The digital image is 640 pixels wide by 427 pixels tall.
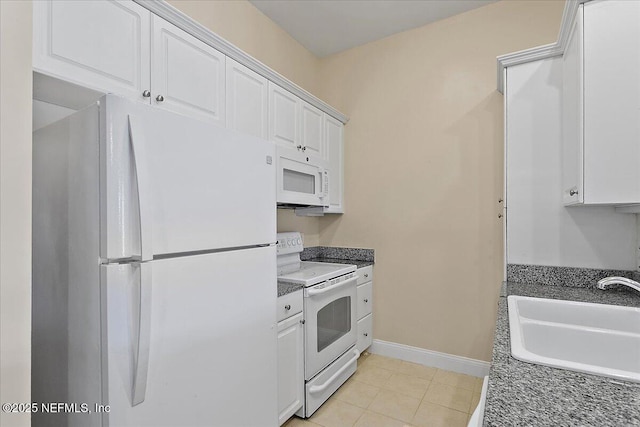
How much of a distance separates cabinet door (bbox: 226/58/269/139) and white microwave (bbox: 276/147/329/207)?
0.73 ft

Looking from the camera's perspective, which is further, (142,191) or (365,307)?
(365,307)

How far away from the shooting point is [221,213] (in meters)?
1.24

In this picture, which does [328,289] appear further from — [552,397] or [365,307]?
[552,397]

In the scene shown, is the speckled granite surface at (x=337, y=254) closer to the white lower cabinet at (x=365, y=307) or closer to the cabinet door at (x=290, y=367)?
the white lower cabinet at (x=365, y=307)

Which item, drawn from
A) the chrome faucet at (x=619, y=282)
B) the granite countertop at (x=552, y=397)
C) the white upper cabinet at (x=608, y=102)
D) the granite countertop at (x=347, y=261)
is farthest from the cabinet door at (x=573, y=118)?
the granite countertop at (x=347, y=261)

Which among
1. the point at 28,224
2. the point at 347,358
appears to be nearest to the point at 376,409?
the point at 347,358

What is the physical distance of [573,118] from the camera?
166 cm

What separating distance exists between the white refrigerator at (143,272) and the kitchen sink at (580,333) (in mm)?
1016

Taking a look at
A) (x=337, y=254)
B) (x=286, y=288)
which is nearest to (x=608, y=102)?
(x=286, y=288)

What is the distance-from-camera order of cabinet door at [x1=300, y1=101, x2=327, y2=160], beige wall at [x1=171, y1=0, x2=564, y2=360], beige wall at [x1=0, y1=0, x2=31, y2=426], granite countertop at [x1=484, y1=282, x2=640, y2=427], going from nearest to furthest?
1. granite countertop at [x1=484, y1=282, x2=640, y2=427]
2. beige wall at [x1=0, y1=0, x2=31, y2=426]
3. beige wall at [x1=171, y1=0, x2=564, y2=360]
4. cabinet door at [x1=300, y1=101, x2=327, y2=160]

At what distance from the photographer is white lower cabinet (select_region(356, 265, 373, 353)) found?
2716 mm

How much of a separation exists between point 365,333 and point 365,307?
222mm

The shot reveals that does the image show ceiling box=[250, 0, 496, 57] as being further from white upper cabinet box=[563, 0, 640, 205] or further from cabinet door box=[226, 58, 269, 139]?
white upper cabinet box=[563, 0, 640, 205]

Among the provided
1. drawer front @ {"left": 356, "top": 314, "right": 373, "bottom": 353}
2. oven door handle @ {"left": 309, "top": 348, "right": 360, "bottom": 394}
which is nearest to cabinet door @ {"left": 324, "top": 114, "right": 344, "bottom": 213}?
drawer front @ {"left": 356, "top": 314, "right": 373, "bottom": 353}
